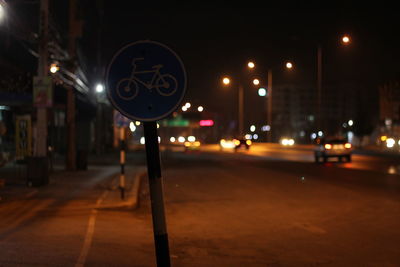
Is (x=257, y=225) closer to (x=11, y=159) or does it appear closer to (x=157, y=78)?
(x=157, y=78)

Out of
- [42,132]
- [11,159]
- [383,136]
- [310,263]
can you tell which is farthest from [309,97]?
[310,263]

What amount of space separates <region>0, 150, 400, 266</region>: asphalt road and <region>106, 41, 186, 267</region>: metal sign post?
3.65 meters

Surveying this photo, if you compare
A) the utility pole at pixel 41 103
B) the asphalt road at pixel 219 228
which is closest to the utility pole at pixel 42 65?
the utility pole at pixel 41 103

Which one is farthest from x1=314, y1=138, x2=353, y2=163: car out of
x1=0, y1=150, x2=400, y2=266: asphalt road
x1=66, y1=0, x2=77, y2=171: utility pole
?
x1=0, y1=150, x2=400, y2=266: asphalt road

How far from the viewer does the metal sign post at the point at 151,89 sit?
464cm

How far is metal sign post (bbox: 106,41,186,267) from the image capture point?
464cm

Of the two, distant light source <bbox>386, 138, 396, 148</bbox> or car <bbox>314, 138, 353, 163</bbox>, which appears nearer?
car <bbox>314, 138, 353, 163</bbox>

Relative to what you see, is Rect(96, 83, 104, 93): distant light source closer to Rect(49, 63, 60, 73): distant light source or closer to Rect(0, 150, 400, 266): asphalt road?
Rect(49, 63, 60, 73): distant light source

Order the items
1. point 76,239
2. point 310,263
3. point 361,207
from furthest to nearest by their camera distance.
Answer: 1. point 361,207
2. point 76,239
3. point 310,263

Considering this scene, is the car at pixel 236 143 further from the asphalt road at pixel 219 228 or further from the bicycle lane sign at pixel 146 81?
the bicycle lane sign at pixel 146 81

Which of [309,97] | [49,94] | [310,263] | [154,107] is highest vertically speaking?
[309,97]

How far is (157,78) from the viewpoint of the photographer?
15.4ft

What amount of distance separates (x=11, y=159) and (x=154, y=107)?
31.3m

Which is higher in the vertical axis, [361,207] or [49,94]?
[49,94]
